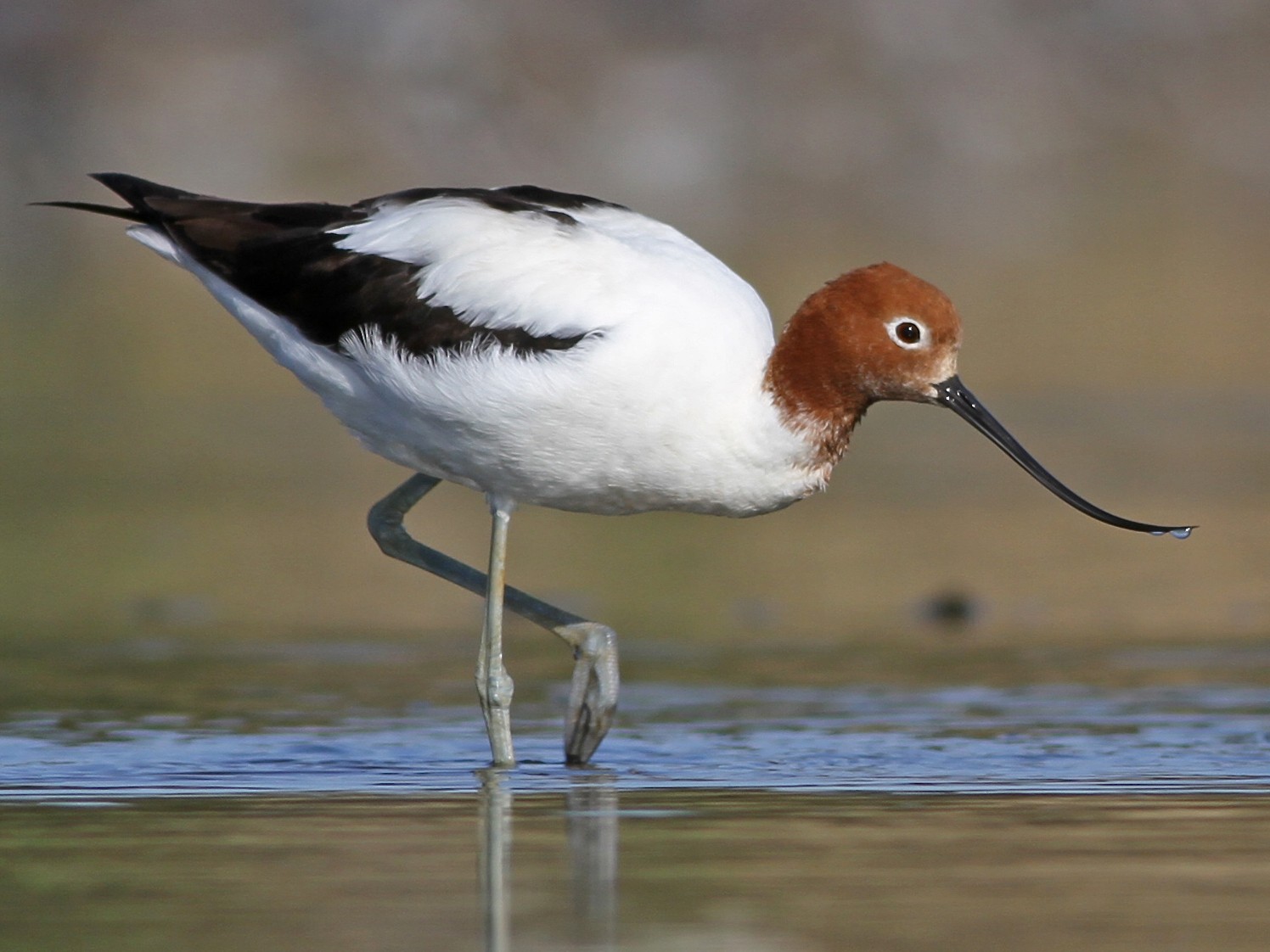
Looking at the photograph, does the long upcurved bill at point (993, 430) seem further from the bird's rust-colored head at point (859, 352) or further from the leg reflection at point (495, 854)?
the leg reflection at point (495, 854)

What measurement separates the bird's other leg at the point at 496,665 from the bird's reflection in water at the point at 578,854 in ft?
0.62

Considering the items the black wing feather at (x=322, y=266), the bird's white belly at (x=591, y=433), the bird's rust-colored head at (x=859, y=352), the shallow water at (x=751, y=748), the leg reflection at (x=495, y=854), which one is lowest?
the leg reflection at (x=495, y=854)

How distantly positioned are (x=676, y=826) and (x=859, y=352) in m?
1.89

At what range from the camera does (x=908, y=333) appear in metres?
8.00

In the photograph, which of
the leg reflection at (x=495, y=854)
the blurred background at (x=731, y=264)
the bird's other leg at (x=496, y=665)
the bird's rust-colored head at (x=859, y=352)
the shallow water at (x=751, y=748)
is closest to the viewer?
the leg reflection at (x=495, y=854)

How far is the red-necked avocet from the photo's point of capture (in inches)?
309

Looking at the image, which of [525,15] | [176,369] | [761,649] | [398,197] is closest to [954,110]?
[525,15]

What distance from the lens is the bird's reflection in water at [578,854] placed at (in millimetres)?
5395

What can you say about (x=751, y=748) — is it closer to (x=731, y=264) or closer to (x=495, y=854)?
(x=495, y=854)

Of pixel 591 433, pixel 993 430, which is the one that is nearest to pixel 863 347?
pixel 993 430

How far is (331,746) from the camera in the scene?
26.6ft

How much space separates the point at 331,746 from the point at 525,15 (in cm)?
2178

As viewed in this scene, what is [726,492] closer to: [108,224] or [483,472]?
[483,472]

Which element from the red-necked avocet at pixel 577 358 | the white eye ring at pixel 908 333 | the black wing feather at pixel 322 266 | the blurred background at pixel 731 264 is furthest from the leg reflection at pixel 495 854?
the blurred background at pixel 731 264
